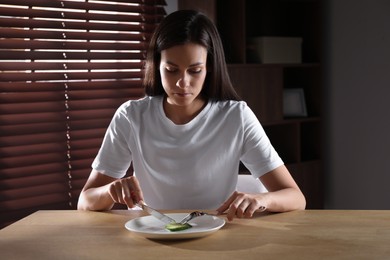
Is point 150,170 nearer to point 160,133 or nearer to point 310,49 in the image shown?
point 160,133

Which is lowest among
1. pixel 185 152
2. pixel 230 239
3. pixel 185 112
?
pixel 230 239

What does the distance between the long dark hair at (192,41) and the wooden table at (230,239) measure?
1.80ft

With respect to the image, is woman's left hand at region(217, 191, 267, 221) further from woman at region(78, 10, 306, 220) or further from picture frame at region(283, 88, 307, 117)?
picture frame at region(283, 88, 307, 117)

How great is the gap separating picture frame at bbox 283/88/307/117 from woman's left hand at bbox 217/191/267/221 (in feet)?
7.95

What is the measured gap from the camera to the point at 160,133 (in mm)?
2039

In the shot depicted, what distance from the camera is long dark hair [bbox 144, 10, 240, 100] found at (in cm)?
189

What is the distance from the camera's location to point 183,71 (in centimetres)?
184

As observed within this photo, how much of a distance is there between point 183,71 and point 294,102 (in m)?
2.23

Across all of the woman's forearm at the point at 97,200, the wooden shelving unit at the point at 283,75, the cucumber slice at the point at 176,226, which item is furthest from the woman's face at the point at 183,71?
the wooden shelving unit at the point at 283,75

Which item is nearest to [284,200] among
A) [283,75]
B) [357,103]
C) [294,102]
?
[357,103]

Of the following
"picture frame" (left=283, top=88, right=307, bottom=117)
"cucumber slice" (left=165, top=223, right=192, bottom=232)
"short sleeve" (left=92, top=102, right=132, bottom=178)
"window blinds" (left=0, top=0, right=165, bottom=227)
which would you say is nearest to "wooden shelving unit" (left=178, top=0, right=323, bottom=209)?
"picture frame" (left=283, top=88, right=307, bottom=117)

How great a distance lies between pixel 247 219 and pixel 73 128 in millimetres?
1564

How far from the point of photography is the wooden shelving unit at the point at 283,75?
11.8 feet

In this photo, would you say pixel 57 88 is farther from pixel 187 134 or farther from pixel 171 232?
pixel 171 232
